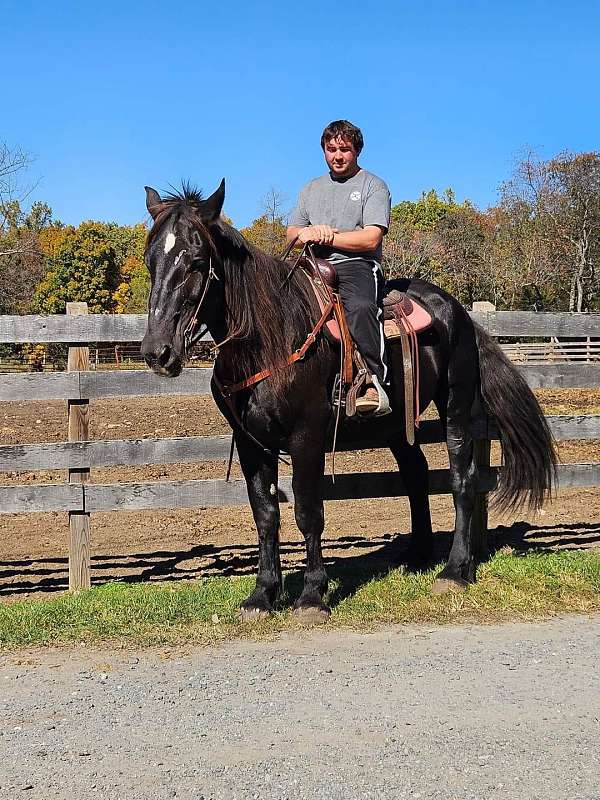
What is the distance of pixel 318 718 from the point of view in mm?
3836

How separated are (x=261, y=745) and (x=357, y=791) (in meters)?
0.57

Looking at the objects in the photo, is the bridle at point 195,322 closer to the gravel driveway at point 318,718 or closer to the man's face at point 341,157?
the man's face at point 341,157

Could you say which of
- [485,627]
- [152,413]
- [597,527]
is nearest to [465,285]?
[152,413]

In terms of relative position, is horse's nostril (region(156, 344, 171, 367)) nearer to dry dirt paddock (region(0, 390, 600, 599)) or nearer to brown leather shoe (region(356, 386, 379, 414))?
brown leather shoe (region(356, 386, 379, 414))

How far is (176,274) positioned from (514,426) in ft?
10.6

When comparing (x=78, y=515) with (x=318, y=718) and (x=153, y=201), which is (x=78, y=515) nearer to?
(x=153, y=201)

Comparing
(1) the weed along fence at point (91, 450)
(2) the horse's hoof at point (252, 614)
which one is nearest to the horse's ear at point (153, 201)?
(1) the weed along fence at point (91, 450)

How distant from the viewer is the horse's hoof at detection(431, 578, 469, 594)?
19.2 feet

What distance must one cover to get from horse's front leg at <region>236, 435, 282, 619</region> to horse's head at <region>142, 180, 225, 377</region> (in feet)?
3.46

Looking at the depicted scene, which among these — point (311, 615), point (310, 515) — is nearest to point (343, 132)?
→ point (310, 515)

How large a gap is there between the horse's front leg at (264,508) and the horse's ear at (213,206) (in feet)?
4.77

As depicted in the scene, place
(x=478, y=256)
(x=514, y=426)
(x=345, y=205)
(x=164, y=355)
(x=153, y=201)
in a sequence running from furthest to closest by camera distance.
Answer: (x=478, y=256) → (x=514, y=426) → (x=345, y=205) → (x=153, y=201) → (x=164, y=355)

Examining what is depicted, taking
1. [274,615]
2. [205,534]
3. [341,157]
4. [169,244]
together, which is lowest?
[205,534]

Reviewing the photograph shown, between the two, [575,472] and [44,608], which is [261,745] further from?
[575,472]
